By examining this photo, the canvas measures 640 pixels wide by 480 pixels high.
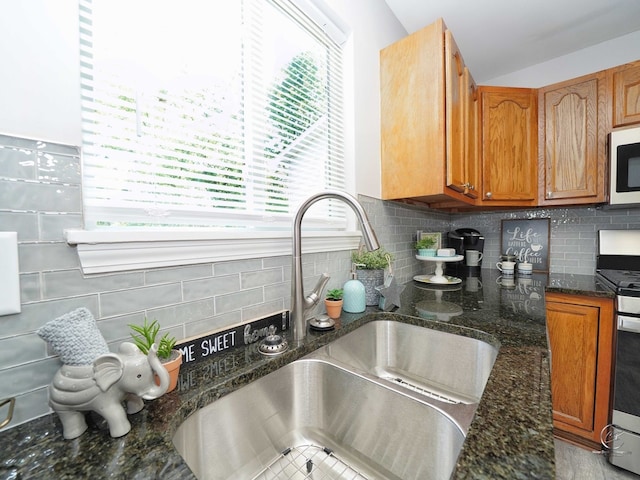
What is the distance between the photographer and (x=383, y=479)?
65 centimetres

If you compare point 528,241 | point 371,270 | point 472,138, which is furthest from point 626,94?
point 371,270

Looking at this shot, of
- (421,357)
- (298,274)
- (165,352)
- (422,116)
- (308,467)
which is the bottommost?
(308,467)

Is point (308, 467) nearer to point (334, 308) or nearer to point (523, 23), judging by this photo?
point (334, 308)

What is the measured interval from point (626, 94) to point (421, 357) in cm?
211

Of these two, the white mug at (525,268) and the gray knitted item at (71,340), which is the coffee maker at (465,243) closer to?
the white mug at (525,268)

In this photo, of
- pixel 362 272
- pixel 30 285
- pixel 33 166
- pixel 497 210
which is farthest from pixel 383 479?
pixel 497 210

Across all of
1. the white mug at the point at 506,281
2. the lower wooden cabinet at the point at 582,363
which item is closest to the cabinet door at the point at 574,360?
the lower wooden cabinet at the point at 582,363

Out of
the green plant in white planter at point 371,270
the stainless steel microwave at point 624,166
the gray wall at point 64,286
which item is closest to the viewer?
the gray wall at point 64,286

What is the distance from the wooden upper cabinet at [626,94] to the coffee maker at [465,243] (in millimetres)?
1046

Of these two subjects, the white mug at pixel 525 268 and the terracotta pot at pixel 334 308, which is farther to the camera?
the white mug at pixel 525 268

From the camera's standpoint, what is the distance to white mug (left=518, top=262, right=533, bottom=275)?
6.83 ft

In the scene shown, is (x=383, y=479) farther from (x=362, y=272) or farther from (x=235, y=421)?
(x=362, y=272)

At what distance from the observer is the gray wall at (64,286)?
18.9 inches

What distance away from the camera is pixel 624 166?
159 cm
